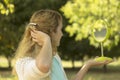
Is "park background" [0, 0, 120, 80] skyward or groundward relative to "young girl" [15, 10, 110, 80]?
groundward

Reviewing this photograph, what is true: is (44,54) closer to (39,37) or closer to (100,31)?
(39,37)

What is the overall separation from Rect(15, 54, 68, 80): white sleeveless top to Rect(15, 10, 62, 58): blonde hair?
0.07 meters

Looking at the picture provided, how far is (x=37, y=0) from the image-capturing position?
3170cm

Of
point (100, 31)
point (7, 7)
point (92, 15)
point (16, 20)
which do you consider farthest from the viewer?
point (16, 20)

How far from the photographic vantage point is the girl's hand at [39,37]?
2.87 meters

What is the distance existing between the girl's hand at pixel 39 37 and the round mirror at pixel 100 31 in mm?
767

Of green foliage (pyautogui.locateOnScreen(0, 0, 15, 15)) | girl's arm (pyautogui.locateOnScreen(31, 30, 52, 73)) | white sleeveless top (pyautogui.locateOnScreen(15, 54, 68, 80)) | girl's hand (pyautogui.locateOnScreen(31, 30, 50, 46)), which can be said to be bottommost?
green foliage (pyautogui.locateOnScreen(0, 0, 15, 15))

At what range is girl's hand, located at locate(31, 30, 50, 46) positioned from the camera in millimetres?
2873

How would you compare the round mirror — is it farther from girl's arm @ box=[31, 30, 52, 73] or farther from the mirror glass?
girl's arm @ box=[31, 30, 52, 73]

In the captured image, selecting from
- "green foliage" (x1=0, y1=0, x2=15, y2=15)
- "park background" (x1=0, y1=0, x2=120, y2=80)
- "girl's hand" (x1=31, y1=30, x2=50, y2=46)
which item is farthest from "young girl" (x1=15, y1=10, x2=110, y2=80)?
"park background" (x1=0, y1=0, x2=120, y2=80)

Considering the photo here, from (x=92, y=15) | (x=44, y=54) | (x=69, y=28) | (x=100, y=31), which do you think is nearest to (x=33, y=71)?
(x=44, y=54)

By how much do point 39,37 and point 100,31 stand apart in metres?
0.94

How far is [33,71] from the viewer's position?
2.83 m

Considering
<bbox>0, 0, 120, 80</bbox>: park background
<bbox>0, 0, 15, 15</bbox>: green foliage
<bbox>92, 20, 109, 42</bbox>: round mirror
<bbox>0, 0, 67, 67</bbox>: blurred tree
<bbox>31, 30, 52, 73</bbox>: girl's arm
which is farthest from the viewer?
<bbox>0, 0, 67, 67</bbox>: blurred tree
